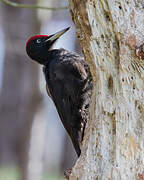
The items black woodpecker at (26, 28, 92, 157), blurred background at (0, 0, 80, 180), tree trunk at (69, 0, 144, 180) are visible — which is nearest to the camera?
tree trunk at (69, 0, 144, 180)

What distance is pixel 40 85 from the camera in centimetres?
773

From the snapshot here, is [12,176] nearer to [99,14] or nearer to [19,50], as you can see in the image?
[19,50]

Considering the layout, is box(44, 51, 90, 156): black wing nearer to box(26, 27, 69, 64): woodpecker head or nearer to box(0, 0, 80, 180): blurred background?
box(26, 27, 69, 64): woodpecker head

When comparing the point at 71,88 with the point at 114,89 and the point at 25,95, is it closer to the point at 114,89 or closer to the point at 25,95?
the point at 114,89

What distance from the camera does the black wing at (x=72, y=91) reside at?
449 cm

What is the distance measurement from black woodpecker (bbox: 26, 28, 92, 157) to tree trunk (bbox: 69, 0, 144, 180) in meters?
0.95

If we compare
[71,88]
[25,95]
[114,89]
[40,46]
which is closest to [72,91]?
[71,88]

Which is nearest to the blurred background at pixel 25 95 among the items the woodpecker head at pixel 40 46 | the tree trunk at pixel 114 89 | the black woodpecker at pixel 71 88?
the woodpecker head at pixel 40 46

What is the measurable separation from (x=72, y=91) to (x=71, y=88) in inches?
1.2

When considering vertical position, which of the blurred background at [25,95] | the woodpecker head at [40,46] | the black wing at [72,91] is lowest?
the blurred background at [25,95]

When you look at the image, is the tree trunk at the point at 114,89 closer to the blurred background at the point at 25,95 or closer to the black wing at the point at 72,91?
the black wing at the point at 72,91

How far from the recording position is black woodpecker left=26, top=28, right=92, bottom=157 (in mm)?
4488

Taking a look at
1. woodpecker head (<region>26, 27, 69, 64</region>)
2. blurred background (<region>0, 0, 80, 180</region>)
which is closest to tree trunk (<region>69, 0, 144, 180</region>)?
woodpecker head (<region>26, 27, 69, 64</region>)

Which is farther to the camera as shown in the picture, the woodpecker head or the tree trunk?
the woodpecker head
